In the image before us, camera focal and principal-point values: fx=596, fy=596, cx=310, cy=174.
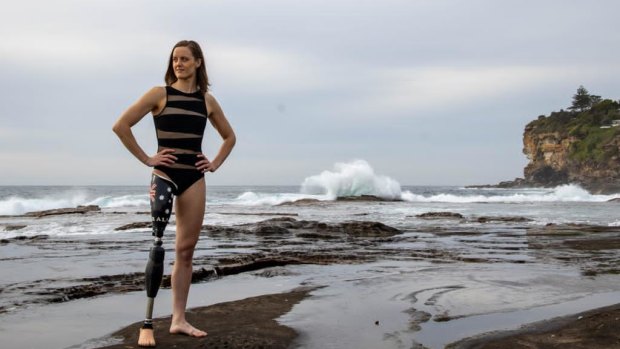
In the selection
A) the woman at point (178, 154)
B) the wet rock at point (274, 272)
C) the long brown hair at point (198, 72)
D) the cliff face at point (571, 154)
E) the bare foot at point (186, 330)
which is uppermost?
the cliff face at point (571, 154)

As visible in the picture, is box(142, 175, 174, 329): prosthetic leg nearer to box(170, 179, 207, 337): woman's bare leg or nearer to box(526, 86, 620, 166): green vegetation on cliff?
box(170, 179, 207, 337): woman's bare leg

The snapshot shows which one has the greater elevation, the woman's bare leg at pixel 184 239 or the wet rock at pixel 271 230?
the woman's bare leg at pixel 184 239

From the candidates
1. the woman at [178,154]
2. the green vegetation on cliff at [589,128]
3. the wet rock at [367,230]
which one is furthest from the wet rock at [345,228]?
the green vegetation on cliff at [589,128]

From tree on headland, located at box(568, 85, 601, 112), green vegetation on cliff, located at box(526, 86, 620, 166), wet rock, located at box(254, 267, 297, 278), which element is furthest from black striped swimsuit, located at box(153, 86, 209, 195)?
tree on headland, located at box(568, 85, 601, 112)

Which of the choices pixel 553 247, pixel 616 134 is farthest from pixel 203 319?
pixel 616 134

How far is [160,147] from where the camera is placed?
153 inches

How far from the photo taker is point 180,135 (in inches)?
153

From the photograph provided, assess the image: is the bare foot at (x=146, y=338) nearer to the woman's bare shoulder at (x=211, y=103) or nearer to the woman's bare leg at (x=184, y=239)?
the woman's bare leg at (x=184, y=239)

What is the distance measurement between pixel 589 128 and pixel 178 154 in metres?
105

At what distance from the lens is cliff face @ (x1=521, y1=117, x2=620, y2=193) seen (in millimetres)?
84688

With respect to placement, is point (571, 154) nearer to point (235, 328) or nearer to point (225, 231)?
point (225, 231)

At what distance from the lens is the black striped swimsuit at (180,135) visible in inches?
152

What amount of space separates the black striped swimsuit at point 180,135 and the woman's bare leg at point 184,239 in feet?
0.26

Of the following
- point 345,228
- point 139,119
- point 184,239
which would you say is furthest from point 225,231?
point 139,119
